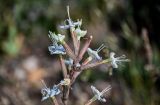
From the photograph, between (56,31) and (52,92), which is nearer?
(52,92)

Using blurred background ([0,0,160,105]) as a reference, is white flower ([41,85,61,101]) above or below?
below

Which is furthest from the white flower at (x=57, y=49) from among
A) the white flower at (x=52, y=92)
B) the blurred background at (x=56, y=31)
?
the blurred background at (x=56, y=31)

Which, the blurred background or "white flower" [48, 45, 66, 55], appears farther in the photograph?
the blurred background

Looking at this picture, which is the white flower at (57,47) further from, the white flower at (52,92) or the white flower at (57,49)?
the white flower at (52,92)

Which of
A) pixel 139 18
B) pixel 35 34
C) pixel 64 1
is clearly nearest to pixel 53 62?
pixel 35 34

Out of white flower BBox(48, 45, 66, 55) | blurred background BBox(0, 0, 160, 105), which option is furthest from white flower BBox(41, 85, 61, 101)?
blurred background BBox(0, 0, 160, 105)

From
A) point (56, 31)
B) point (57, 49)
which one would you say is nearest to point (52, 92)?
point (57, 49)

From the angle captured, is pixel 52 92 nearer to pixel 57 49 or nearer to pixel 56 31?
pixel 57 49

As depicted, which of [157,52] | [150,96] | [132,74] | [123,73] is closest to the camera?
[150,96]

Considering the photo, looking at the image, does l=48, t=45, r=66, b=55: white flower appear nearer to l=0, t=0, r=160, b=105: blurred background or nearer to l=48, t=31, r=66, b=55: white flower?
l=48, t=31, r=66, b=55: white flower

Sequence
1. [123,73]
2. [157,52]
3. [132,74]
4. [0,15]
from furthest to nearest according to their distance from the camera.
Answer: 1. [0,15]
2. [157,52]
3. [123,73]
4. [132,74]

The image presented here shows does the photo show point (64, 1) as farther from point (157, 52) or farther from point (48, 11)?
point (157, 52)
